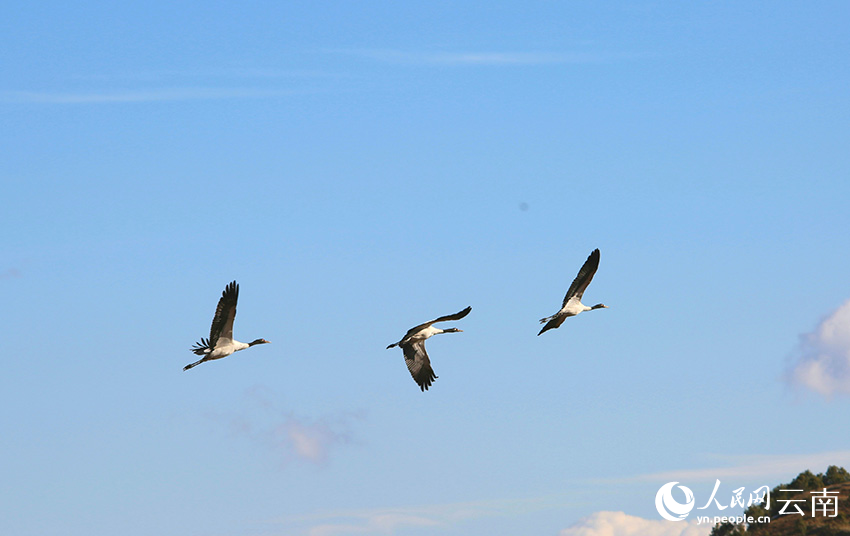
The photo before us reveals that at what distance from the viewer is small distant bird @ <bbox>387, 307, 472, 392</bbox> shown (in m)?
61.8

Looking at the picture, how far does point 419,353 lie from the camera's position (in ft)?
207

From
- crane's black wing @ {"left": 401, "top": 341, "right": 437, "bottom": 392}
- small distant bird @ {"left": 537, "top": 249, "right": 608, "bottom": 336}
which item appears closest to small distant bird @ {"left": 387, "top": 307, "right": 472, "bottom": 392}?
crane's black wing @ {"left": 401, "top": 341, "right": 437, "bottom": 392}

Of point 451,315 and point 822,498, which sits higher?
point 822,498

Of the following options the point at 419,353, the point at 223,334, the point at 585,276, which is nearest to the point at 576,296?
the point at 585,276

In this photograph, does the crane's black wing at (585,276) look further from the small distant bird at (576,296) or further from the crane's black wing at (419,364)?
the crane's black wing at (419,364)

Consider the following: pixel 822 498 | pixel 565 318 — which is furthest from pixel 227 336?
pixel 822 498

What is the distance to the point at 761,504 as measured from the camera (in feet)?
410

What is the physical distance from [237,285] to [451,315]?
973 cm

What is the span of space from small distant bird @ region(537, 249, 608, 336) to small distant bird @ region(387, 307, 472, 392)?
5.07 m

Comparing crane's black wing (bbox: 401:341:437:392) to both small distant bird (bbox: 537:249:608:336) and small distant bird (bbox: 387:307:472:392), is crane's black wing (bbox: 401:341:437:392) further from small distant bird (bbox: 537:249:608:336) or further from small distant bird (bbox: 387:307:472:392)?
small distant bird (bbox: 537:249:608:336)

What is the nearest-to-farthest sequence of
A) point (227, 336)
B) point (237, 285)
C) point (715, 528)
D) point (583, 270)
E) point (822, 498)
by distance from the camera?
point (237, 285), point (227, 336), point (583, 270), point (822, 498), point (715, 528)

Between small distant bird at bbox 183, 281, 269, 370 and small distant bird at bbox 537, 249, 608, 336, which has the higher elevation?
small distant bird at bbox 537, 249, 608, 336

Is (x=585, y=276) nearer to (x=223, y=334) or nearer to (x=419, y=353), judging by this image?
(x=419, y=353)

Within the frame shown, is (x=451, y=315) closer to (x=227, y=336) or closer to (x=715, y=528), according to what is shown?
(x=227, y=336)
